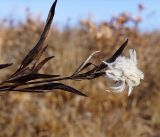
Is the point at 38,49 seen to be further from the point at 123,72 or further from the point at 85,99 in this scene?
the point at 85,99

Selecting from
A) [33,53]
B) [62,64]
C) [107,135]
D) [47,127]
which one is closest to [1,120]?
[47,127]

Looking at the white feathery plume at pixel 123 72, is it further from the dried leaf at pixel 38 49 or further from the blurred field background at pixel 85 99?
the blurred field background at pixel 85 99

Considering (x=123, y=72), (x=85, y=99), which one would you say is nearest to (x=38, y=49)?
(x=123, y=72)

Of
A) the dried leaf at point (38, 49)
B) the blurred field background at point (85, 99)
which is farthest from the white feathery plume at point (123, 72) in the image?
the blurred field background at point (85, 99)

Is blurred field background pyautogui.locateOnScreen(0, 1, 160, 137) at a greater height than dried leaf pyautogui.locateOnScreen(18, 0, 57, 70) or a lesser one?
greater

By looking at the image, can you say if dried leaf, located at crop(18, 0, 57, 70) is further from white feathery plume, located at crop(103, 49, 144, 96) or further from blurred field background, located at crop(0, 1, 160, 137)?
blurred field background, located at crop(0, 1, 160, 137)

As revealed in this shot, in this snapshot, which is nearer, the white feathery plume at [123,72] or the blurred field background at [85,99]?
the white feathery plume at [123,72]

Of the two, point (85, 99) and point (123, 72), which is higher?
point (85, 99)

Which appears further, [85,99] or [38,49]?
[85,99]

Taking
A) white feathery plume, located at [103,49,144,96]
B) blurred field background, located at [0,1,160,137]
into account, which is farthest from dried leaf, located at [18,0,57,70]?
blurred field background, located at [0,1,160,137]

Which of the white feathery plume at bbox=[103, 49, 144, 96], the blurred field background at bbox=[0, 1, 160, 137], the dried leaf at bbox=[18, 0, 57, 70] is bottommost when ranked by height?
the white feathery plume at bbox=[103, 49, 144, 96]
